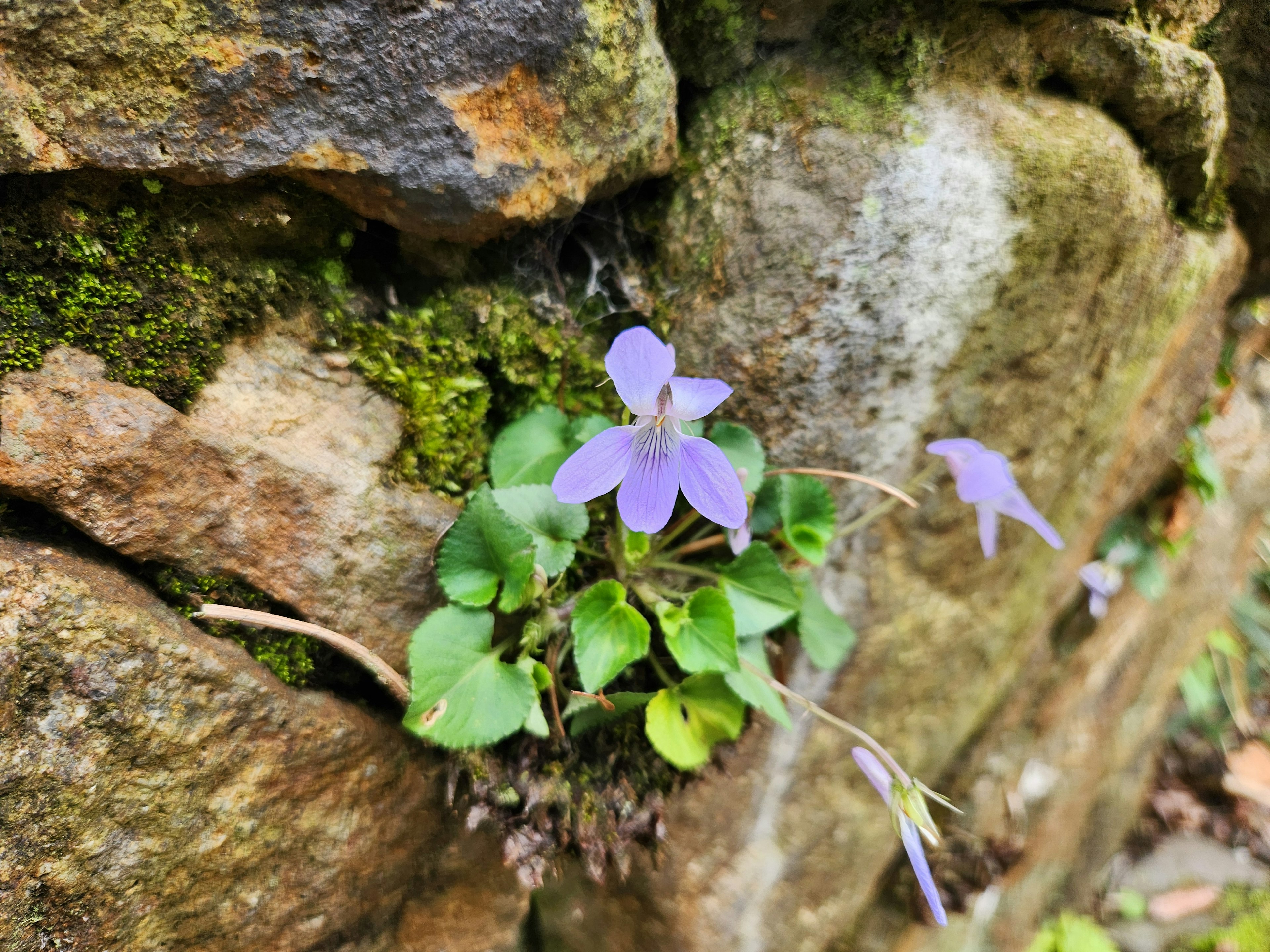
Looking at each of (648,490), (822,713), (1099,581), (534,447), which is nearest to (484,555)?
(534,447)

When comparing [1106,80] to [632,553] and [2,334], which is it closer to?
[632,553]

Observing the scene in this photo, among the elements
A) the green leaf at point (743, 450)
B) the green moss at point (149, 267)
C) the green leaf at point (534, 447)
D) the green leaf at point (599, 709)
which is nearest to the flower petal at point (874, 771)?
the green leaf at point (599, 709)

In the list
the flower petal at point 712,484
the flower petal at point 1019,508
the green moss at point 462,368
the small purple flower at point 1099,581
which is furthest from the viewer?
the small purple flower at point 1099,581

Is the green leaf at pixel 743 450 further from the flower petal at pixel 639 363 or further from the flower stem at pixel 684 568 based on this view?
the flower petal at pixel 639 363

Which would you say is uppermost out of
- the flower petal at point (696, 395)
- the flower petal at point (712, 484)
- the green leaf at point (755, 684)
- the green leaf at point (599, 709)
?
the flower petal at point (696, 395)

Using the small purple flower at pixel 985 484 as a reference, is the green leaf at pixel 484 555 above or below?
below
